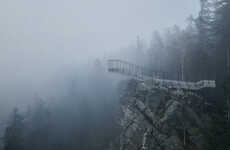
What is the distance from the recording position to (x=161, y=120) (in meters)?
14.5

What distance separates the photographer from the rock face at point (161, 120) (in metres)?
13.6

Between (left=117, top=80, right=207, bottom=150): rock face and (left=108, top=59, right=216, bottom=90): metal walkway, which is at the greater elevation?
(left=108, top=59, right=216, bottom=90): metal walkway

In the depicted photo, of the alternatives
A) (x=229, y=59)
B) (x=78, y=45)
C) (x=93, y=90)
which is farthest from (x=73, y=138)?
(x=78, y=45)

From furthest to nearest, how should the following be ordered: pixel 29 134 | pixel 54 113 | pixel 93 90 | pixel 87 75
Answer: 1. pixel 87 75
2. pixel 93 90
3. pixel 54 113
4. pixel 29 134

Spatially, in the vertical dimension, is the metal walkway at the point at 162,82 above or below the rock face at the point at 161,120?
above

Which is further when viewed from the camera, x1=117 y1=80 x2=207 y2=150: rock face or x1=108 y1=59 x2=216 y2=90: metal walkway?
x1=108 y1=59 x2=216 y2=90: metal walkway

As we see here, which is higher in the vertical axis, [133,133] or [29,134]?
[133,133]

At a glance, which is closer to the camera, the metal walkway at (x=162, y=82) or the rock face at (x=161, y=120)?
the rock face at (x=161, y=120)

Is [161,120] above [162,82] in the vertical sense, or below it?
below

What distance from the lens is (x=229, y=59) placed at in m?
17.0

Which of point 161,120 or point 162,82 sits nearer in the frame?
point 161,120

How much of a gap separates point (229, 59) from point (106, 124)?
51.2 ft

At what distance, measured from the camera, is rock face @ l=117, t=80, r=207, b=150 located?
1361 cm

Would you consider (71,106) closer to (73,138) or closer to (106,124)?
(73,138)
